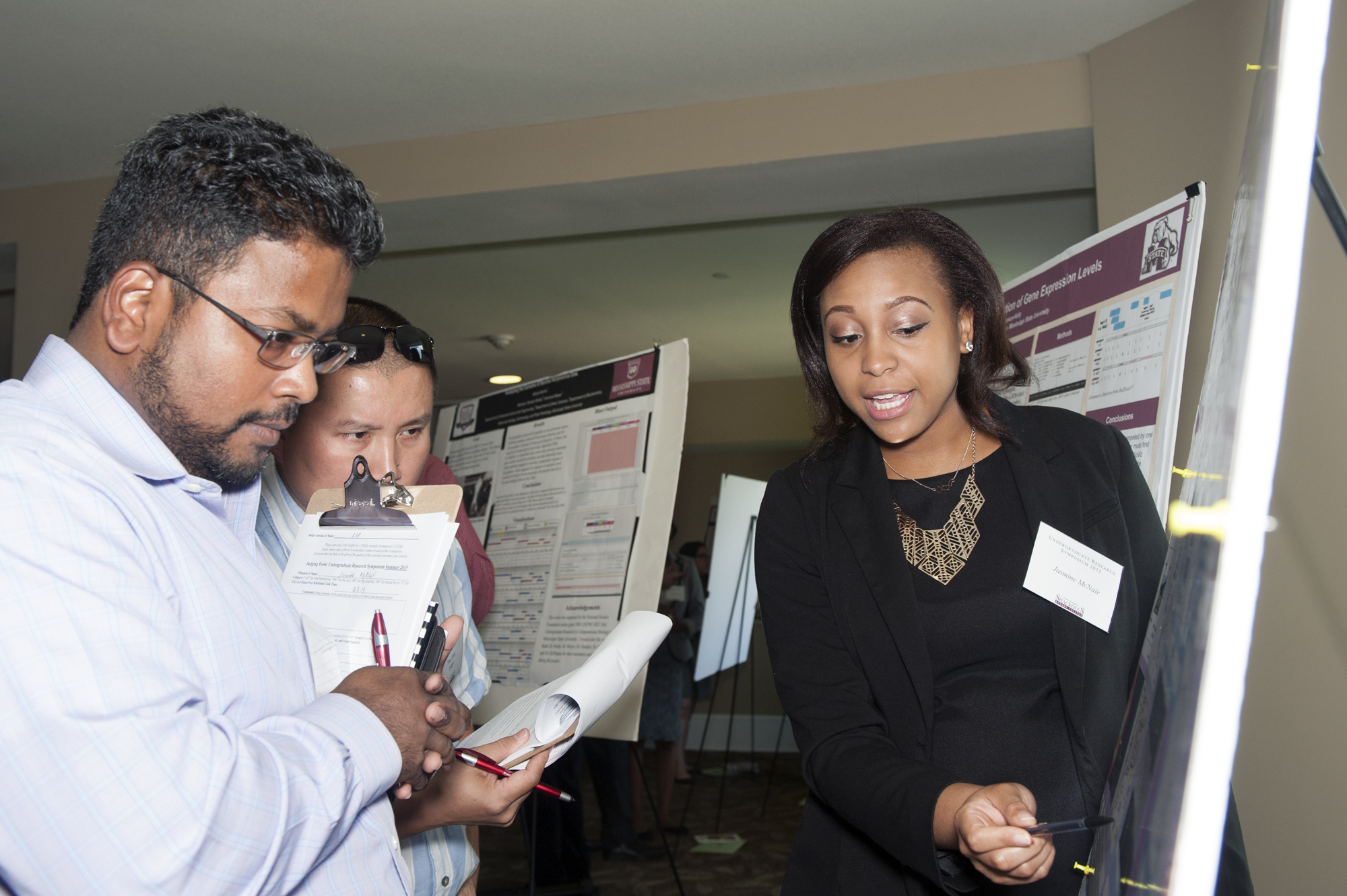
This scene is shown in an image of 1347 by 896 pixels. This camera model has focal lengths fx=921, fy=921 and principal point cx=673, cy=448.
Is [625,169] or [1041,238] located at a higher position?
[1041,238]

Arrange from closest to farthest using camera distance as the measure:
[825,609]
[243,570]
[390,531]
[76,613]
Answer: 1. [76,613]
2. [243,570]
3. [390,531]
4. [825,609]

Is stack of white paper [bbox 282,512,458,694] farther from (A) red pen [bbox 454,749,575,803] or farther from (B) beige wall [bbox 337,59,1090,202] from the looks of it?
(B) beige wall [bbox 337,59,1090,202]

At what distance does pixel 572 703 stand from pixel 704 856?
13.0 feet

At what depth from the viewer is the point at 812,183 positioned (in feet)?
11.1

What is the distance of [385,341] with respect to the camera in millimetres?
1339

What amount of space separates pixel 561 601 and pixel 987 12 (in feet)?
6.95

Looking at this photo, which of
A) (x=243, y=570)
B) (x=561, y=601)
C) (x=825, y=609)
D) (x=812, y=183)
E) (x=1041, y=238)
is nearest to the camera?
(x=243, y=570)

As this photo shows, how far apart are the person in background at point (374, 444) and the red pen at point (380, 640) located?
0.77ft

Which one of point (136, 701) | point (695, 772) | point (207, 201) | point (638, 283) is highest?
point (638, 283)

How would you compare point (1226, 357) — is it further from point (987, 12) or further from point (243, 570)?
point (987, 12)

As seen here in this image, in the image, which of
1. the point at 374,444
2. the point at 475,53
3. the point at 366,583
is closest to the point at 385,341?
the point at 374,444

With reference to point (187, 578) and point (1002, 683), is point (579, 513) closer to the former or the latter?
point (1002, 683)

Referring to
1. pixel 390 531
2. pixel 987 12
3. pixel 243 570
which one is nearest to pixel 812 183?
pixel 987 12


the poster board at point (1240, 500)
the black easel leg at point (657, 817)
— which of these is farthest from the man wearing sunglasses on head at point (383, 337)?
the black easel leg at point (657, 817)
